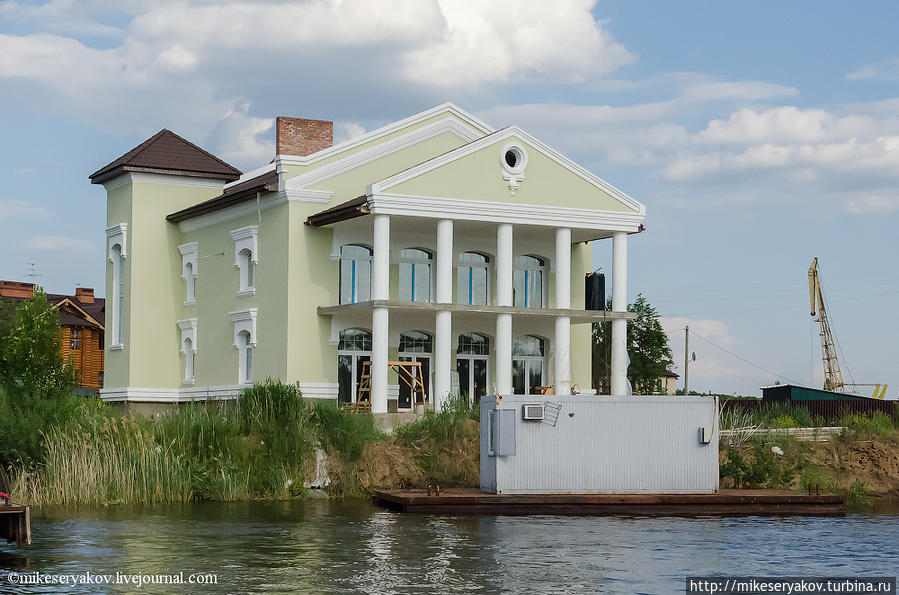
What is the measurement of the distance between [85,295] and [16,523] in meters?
72.9

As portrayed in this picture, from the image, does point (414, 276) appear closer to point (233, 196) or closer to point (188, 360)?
point (233, 196)

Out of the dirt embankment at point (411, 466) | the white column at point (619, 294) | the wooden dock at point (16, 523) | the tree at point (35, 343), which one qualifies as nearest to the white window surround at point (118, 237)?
the tree at point (35, 343)

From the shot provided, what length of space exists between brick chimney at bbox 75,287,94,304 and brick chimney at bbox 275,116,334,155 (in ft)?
160

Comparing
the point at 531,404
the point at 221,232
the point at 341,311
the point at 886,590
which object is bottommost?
the point at 886,590

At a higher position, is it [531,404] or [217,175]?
[217,175]

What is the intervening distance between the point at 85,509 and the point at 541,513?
10033mm

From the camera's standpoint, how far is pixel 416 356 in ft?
149

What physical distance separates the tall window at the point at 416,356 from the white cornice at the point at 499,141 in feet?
19.8

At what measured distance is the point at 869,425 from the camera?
41.9 metres

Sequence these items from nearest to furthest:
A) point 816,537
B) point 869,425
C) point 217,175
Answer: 1. point 816,537
2. point 869,425
3. point 217,175

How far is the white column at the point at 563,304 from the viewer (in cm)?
4350

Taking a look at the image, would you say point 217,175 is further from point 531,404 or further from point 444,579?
point 444,579

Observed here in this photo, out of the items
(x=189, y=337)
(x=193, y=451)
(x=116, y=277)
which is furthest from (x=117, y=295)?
(x=193, y=451)

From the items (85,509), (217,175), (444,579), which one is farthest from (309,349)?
(444,579)
